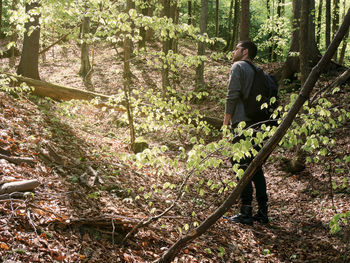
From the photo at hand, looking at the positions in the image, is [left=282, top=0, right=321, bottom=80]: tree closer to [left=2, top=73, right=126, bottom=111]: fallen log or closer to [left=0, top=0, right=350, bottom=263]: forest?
[left=0, top=0, right=350, bottom=263]: forest

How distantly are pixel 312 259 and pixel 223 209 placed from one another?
2.25m

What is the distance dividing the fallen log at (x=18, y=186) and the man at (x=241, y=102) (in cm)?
271

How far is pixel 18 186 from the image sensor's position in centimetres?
314

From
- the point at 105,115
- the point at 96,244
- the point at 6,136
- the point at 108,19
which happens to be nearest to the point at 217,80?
the point at 105,115

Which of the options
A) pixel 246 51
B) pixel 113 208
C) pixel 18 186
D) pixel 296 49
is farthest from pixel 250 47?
pixel 296 49

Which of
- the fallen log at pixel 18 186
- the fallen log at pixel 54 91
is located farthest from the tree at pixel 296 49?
the fallen log at pixel 18 186

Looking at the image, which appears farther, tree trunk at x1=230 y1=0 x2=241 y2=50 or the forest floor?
tree trunk at x1=230 y1=0 x2=241 y2=50

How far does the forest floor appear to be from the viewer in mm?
2786

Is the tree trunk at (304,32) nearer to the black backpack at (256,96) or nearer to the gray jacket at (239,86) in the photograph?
the black backpack at (256,96)

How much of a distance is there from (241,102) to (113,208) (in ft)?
8.11

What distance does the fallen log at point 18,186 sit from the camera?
303 cm

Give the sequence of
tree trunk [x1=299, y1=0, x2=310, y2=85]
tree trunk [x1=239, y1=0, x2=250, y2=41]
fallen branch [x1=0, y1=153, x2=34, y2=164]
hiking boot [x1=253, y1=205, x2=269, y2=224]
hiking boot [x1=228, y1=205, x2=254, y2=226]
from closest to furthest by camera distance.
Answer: fallen branch [x1=0, y1=153, x2=34, y2=164], hiking boot [x1=228, y1=205, x2=254, y2=226], hiking boot [x1=253, y1=205, x2=269, y2=224], tree trunk [x1=299, y1=0, x2=310, y2=85], tree trunk [x1=239, y1=0, x2=250, y2=41]

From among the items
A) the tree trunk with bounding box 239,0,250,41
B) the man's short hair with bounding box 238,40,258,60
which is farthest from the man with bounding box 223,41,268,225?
the tree trunk with bounding box 239,0,250,41

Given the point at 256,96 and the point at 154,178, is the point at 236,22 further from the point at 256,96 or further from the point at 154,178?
the point at 256,96
